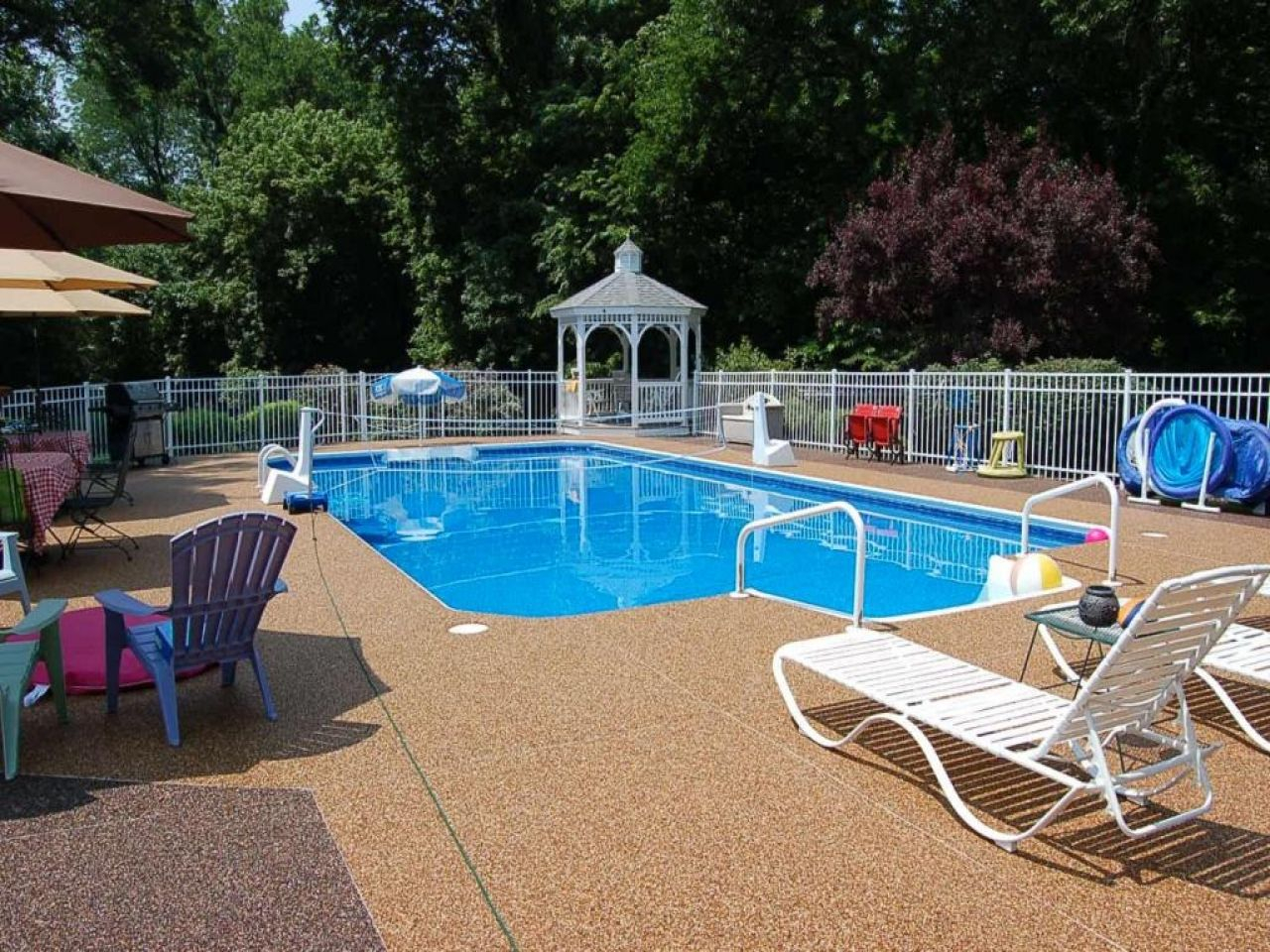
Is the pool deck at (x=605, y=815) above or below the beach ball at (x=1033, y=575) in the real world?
below

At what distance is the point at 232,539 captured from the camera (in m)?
4.94

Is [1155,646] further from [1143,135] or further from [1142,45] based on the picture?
[1143,135]

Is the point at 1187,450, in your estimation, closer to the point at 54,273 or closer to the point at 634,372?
the point at 54,273

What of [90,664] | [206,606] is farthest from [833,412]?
[206,606]

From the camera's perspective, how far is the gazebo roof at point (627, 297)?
883 inches

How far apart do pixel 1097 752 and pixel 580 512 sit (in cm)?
1117

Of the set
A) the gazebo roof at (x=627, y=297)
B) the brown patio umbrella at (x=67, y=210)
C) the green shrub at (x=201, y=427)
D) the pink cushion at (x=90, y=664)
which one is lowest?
the pink cushion at (x=90, y=664)

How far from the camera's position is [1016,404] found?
15.4 meters

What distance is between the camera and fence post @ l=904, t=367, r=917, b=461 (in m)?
17.0

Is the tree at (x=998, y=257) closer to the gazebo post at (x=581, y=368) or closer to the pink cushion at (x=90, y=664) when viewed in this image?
the gazebo post at (x=581, y=368)

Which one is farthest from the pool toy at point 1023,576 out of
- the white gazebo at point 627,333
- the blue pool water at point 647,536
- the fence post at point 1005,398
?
the white gazebo at point 627,333

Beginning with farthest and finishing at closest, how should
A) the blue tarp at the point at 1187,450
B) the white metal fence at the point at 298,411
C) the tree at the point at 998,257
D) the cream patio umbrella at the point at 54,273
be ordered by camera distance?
the tree at the point at 998,257 < the white metal fence at the point at 298,411 < the blue tarp at the point at 1187,450 < the cream patio umbrella at the point at 54,273

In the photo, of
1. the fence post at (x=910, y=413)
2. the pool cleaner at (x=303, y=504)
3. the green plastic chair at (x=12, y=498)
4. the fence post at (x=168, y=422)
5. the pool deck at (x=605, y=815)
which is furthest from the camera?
the fence post at (x=168, y=422)

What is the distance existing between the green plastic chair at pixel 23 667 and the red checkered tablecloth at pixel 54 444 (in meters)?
6.92
